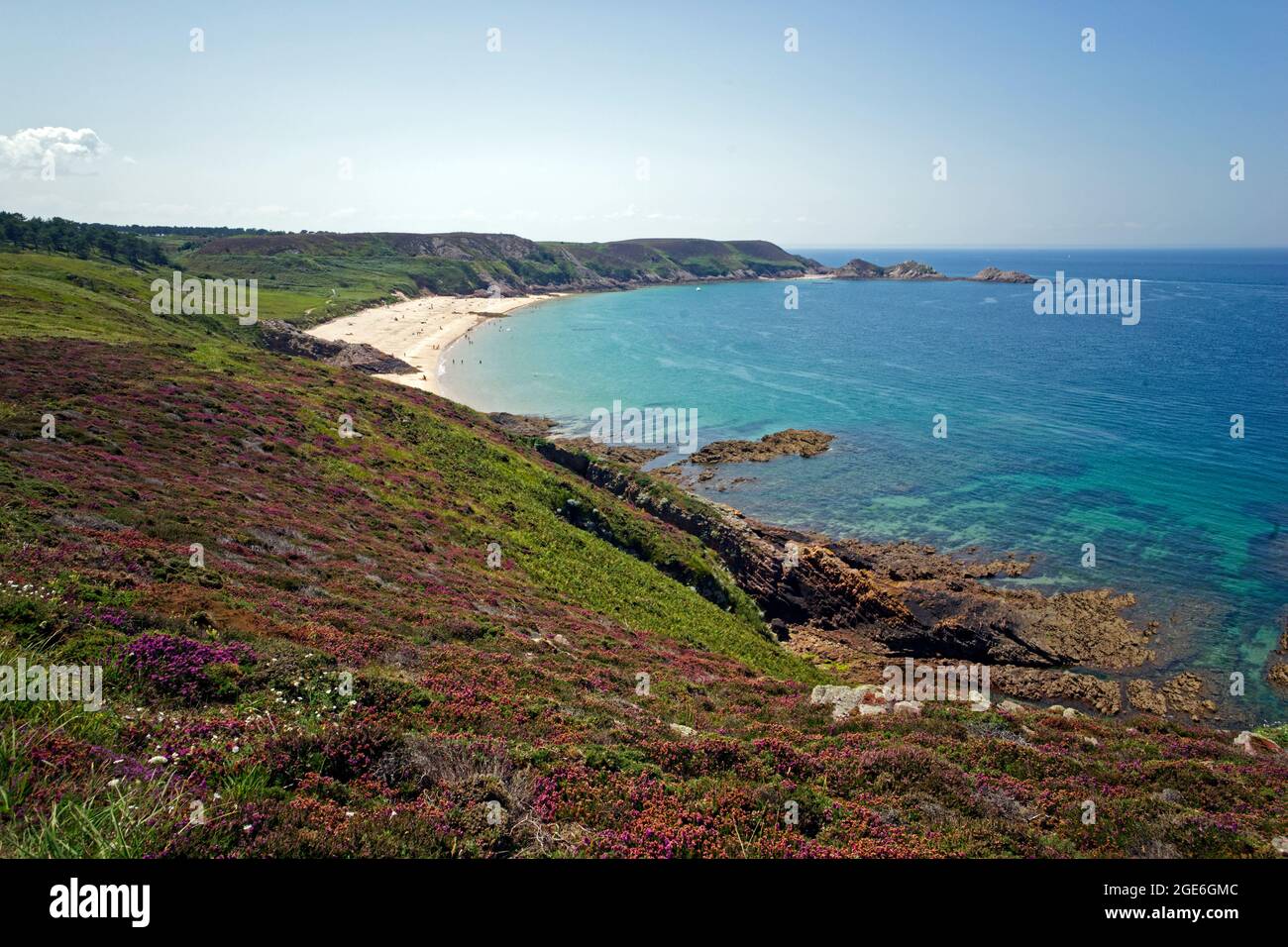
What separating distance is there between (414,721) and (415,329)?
14042cm

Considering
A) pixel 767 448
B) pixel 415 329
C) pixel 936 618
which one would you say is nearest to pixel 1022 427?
pixel 767 448

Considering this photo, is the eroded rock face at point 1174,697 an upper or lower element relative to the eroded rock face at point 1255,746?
lower

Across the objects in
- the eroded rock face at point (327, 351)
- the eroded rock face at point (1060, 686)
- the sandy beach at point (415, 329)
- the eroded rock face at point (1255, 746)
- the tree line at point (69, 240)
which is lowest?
the eroded rock face at point (1060, 686)

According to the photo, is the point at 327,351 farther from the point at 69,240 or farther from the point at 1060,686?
the point at 1060,686

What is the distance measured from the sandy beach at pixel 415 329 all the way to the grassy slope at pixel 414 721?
6296cm

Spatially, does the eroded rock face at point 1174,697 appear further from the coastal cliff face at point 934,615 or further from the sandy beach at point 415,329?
the sandy beach at point 415,329

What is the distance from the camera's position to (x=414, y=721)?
12.5 m

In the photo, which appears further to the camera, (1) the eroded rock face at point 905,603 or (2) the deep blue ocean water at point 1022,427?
(2) the deep blue ocean water at point 1022,427

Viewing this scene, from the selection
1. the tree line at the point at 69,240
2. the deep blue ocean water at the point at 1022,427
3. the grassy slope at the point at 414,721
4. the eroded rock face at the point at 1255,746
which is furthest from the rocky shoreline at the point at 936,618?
the tree line at the point at 69,240

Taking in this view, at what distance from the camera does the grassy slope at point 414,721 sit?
29.4 feet

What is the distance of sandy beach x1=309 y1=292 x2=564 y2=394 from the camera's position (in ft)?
352

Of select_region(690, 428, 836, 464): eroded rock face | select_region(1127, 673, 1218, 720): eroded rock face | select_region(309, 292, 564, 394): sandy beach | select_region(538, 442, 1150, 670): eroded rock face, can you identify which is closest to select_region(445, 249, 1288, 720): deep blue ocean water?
select_region(1127, 673, 1218, 720): eroded rock face

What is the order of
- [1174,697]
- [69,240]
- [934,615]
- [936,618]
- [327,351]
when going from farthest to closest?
[69,240] < [327,351] < [934,615] < [936,618] < [1174,697]

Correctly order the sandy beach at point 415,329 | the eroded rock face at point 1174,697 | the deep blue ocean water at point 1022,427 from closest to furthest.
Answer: the eroded rock face at point 1174,697, the deep blue ocean water at point 1022,427, the sandy beach at point 415,329
